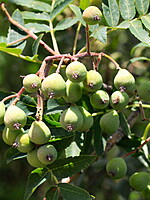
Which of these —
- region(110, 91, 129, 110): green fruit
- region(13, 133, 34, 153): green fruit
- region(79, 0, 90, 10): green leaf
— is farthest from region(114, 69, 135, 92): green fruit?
region(13, 133, 34, 153): green fruit

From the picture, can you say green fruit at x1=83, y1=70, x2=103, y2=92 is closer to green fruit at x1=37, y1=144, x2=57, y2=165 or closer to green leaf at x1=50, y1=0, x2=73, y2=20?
green fruit at x1=37, y1=144, x2=57, y2=165

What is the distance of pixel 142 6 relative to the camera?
6.95 feet

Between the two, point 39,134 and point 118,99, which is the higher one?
point 118,99

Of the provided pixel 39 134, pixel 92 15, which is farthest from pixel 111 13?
pixel 39 134

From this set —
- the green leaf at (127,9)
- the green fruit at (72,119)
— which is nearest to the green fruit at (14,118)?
the green fruit at (72,119)

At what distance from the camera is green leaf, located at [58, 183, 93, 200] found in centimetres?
183

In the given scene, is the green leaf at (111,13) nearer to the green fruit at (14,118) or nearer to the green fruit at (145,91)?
the green fruit at (145,91)

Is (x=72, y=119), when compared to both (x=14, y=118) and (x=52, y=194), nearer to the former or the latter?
(x=14, y=118)

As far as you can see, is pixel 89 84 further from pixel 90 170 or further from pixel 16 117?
pixel 90 170

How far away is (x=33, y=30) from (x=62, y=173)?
0.90 meters

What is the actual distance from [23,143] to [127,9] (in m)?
0.90

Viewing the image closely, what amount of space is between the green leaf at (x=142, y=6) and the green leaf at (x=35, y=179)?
957mm

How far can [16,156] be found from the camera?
202 cm

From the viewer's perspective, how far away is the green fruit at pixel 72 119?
5.65 feet
